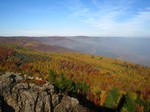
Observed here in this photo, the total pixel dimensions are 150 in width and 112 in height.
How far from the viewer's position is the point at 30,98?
4762 centimetres

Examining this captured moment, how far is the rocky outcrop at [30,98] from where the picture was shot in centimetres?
4631

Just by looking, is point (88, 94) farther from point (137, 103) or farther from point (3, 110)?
point (3, 110)

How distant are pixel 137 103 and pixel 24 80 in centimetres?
5805

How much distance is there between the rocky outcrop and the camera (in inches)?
1823

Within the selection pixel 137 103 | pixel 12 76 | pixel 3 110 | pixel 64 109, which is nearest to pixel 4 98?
pixel 3 110

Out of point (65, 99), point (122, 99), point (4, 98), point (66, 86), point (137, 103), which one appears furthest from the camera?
point (122, 99)

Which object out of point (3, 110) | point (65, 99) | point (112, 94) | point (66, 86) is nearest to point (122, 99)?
point (112, 94)

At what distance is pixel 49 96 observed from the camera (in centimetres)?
4894

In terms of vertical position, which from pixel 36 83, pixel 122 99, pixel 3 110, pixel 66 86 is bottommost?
pixel 122 99

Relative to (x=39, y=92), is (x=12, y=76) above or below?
above

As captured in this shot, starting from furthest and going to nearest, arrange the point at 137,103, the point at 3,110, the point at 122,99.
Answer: the point at 122,99 < the point at 137,103 < the point at 3,110

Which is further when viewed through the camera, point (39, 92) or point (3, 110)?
point (39, 92)

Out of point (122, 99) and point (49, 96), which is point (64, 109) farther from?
point (122, 99)

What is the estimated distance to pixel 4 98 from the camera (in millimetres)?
46156
